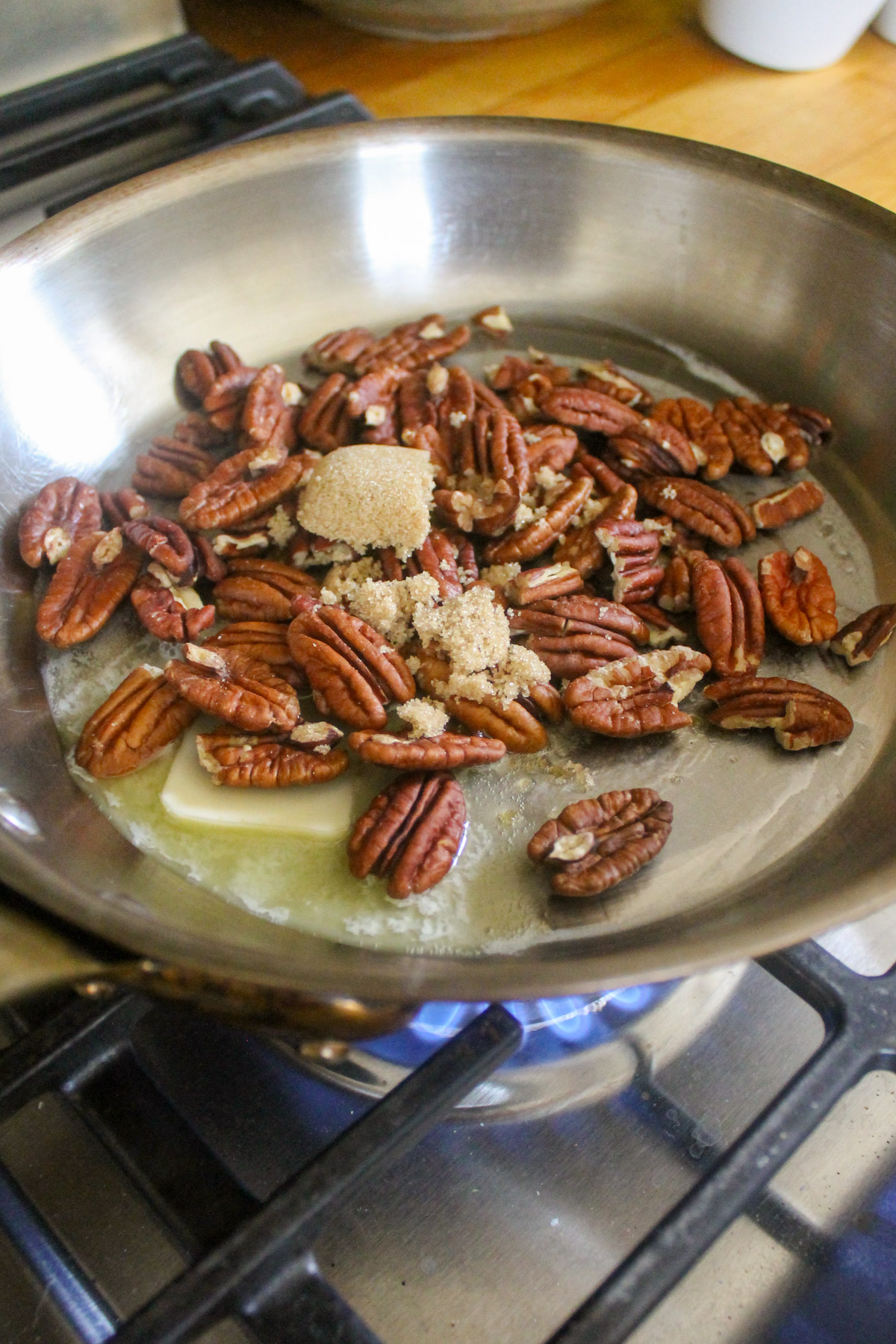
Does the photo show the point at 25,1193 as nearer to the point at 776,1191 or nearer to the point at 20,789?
the point at 20,789

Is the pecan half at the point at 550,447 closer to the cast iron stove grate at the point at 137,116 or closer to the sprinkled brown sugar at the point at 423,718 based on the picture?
the sprinkled brown sugar at the point at 423,718

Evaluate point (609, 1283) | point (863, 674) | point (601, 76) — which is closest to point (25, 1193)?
point (609, 1283)

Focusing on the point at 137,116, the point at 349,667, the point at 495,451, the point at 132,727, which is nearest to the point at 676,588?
the point at 495,451

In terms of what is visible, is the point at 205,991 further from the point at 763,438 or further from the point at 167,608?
the point at 763,438

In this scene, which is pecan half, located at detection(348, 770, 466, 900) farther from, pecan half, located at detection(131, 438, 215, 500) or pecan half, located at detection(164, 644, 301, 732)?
pecan half, located at detection(131, 438, 215, 500)

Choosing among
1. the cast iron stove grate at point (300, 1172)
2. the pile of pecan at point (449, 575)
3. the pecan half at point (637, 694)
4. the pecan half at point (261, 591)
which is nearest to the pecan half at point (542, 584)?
the pile of pecan at point (449, 575)

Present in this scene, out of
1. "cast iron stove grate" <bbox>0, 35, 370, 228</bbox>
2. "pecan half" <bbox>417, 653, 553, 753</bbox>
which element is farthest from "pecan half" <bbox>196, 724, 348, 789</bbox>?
"cast iron stove grate" <bbox>0, 35, 370, 228</bbox>
